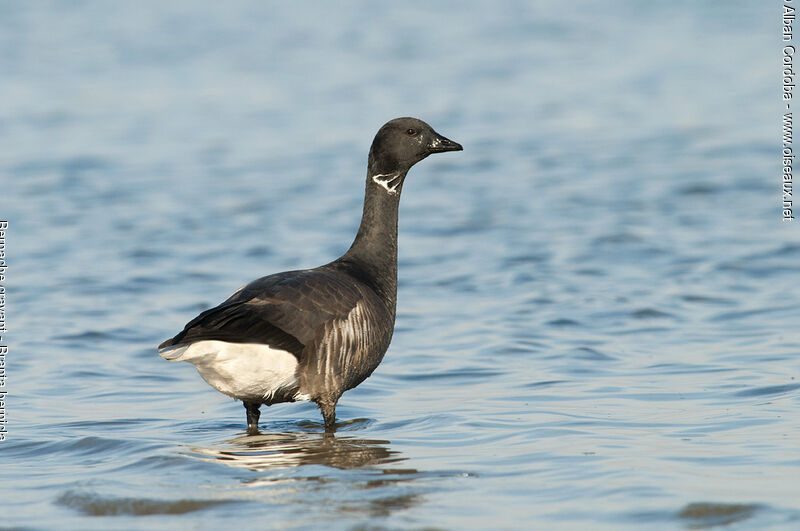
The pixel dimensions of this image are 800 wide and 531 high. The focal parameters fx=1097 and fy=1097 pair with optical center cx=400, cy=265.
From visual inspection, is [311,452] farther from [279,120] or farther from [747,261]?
[279,120]

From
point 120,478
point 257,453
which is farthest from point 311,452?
point 120,478

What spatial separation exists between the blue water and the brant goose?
1.32 feet

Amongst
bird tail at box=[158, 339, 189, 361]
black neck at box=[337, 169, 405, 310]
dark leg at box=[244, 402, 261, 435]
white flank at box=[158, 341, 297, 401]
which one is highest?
black neck at box=[337, 169, 405, 310]

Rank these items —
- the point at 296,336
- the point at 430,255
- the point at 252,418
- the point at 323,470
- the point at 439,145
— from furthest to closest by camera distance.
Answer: the point at 430,255 < the point at 439,145 < the point at 252,418 < the point at 296,336 < the point at 323,470

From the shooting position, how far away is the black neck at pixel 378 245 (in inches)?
327

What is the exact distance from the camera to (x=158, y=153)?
1984 cm

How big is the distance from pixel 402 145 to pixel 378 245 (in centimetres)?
82

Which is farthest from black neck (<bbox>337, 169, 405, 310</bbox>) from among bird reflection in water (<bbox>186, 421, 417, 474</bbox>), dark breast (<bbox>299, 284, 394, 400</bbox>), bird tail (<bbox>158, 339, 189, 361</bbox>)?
bird tail (<bbox>158, 339, 189, 361</bbox>)

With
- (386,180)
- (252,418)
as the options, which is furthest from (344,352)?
(386,180)

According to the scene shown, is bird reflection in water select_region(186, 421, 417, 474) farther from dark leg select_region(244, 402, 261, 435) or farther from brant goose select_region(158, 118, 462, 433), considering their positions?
brant goose select_region(158, 118, 462, 433)

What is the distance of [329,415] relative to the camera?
7656mm

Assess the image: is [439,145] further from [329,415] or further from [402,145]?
[329,415]

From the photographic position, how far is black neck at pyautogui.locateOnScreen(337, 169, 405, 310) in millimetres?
8312

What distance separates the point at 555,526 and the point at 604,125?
16057 mm
